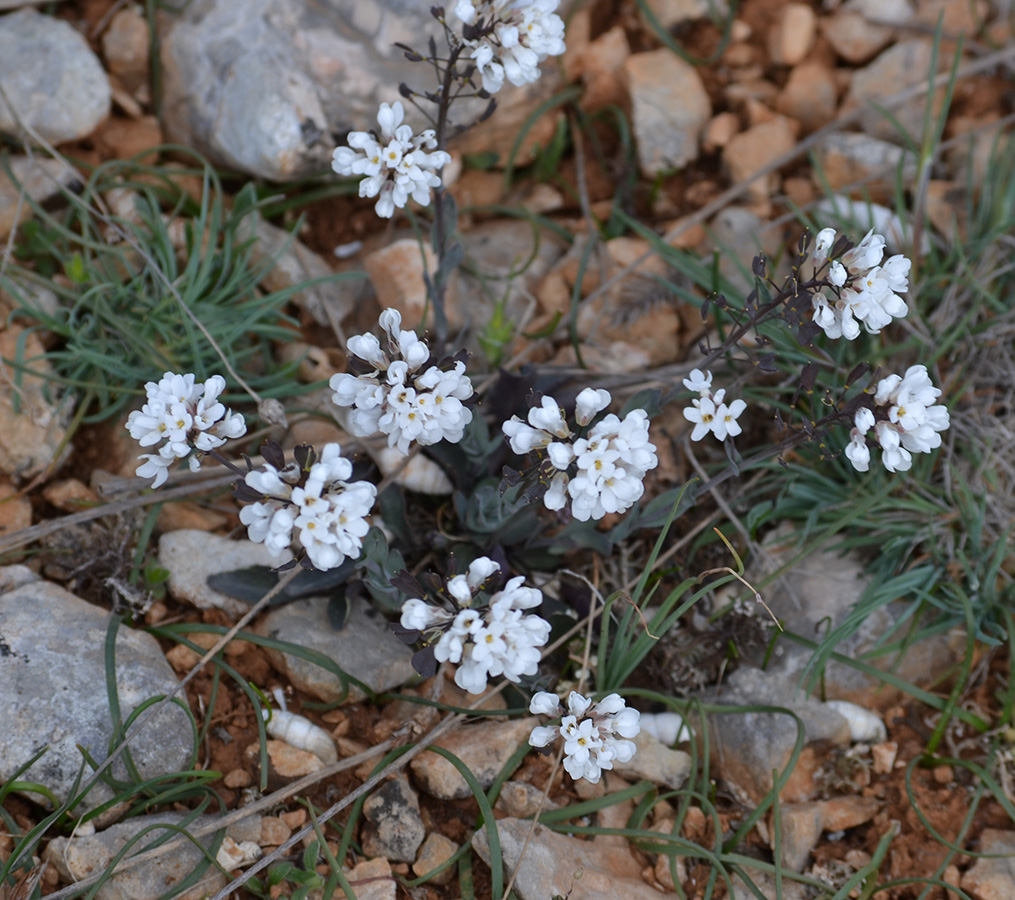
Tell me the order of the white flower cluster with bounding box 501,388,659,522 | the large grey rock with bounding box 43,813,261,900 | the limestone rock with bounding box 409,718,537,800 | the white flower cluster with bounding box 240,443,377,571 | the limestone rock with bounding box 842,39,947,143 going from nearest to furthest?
the white flower cluster with bounding box 240,443,377,571 → the white flower cluster with bounding box 501,388,659,522 → the large grey rock with bounding box 43,813,261,900 → the limestone rock with bounding box 409,718,537,800 → the limestone rock with bounding box 842,39,947,143

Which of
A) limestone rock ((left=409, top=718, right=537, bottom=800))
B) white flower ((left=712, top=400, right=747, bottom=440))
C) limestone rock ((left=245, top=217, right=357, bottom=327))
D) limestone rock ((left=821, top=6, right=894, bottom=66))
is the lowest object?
limestone rock ((left=409, top=718, right=537, bottom=800))

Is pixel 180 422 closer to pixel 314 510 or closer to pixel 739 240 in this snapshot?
pixel 314 510

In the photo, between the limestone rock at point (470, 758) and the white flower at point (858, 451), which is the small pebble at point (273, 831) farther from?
the white flower at point (858, 451)

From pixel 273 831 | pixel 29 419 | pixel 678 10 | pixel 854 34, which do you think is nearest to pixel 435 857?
pixel 273 831

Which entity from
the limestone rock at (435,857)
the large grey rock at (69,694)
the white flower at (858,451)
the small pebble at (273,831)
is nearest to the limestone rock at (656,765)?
the limestone rock at (435,857)

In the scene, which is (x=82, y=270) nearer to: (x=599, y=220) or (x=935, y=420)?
(x=599, y=220)

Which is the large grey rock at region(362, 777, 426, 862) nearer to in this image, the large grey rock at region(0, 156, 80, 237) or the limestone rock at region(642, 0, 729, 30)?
the large grey rock at region(0, 156, 80, 237)

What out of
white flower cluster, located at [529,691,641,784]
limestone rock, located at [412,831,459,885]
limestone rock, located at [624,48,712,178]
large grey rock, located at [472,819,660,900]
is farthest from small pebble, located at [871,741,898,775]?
limestone rock, located at [624,48,712,178]
